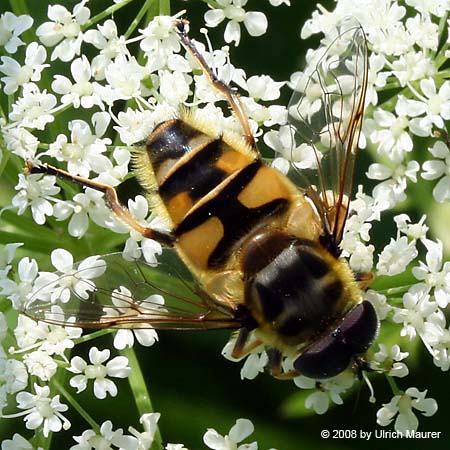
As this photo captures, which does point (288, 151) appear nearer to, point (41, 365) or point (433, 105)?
point (433, 105)

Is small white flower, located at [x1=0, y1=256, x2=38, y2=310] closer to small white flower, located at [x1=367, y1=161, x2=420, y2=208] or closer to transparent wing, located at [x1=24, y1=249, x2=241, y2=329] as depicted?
transparent wing, located at [x1=24, y1=249, x2=241, y2=329]

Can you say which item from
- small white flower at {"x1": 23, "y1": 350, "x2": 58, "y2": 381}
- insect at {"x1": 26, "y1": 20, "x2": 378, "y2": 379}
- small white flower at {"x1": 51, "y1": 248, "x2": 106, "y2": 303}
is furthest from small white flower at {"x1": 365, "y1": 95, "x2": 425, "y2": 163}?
small white flower at {"x1": 23, "y1": 350, "x2": 58, "y2": 381}

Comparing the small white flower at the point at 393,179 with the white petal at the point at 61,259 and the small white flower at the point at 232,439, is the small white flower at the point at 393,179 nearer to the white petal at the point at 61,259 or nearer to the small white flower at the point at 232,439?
the small white flower at the point at 232,439

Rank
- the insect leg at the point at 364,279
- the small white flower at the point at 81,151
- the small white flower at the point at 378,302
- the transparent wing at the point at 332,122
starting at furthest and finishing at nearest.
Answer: the small white flower at the point at 81,151 → the small white flower at the point at 378,302 → the insect leg at the point at 364,279 → the transparent wing at the point at 332,122

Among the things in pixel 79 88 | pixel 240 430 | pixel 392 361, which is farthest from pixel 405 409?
pixel 79 88

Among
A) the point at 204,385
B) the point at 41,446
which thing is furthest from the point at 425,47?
the point at 41,446

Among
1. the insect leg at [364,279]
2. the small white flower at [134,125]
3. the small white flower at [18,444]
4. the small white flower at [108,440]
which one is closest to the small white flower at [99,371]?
the small white flower at [108,440]

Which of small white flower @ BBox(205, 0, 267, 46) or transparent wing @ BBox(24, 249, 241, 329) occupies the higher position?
small white flower @ BBox(205, 0, 267, 46)
